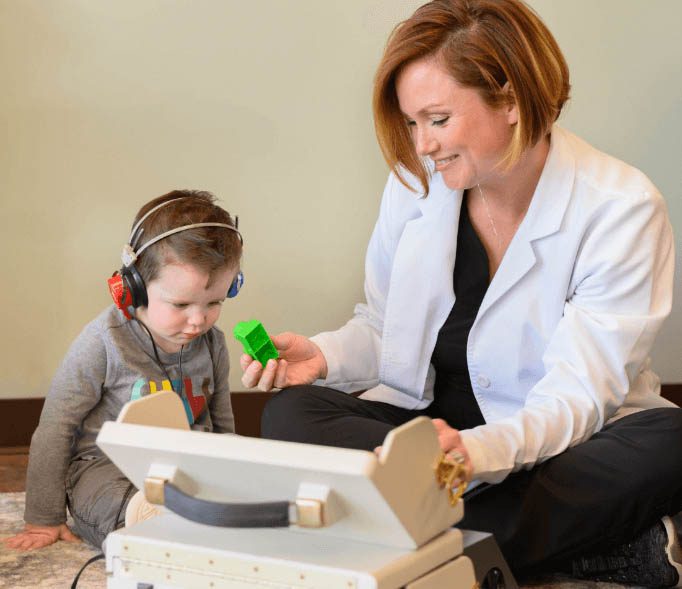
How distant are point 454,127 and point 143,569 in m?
0.75

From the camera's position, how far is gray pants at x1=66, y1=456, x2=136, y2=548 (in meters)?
1.65

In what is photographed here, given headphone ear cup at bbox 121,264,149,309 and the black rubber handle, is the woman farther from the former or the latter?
the black rubber handle

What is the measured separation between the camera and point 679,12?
8.07 ft

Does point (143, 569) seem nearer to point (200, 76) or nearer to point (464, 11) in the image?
point (464, 11)

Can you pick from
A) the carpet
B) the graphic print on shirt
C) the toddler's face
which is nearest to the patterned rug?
the carpet

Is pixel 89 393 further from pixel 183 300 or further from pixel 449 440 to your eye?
pixel 449 440

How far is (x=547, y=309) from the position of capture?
154 centimetres

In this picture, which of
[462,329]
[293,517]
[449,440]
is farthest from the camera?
[462,329]

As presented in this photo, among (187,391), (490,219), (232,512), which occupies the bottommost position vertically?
(187,391)

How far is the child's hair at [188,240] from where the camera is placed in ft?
5.60

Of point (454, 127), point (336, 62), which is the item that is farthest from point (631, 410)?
point (336, 62)

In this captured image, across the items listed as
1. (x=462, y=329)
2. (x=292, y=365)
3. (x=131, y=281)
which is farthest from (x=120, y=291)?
(x=462, y=329)

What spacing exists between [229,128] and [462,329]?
0.92 metres

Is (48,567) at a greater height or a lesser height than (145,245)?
lesser
